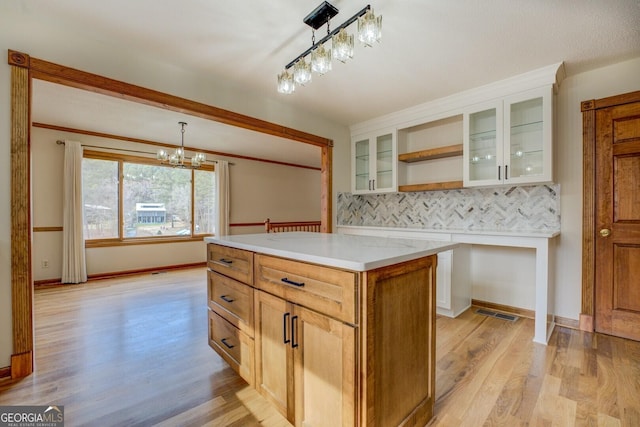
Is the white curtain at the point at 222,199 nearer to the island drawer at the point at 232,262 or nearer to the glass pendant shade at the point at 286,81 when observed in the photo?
the island drawer at the point at 232,262

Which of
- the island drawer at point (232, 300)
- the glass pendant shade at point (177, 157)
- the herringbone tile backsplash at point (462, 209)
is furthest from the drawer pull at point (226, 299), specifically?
the glass pendant shade at point (177, 157)

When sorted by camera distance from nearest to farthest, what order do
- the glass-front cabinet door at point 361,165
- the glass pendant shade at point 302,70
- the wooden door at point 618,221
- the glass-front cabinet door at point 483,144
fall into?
1. the glass pendant shade at point 302,70
2. the wooden door at point 618,221
3. the glass-front cabinet door at point 483,144
4. the glass-front cabinet door at point 361,165

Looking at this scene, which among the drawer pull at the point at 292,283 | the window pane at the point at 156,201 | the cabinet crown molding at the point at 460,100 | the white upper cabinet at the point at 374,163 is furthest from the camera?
the window pane at the point at 156,201

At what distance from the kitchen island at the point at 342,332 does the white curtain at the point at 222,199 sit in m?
4.46

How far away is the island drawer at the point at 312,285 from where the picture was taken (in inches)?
45.0

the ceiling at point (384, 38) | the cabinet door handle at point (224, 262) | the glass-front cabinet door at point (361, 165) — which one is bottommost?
the cabinet door handle at point (224, 262)

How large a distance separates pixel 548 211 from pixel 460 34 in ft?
6.48

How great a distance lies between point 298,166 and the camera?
7562 millimetres

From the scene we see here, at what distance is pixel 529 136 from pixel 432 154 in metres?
0.94

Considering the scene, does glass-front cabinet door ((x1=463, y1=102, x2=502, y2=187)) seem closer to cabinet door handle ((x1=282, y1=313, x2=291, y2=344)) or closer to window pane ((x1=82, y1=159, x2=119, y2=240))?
cabinet door handle ((x1=282, y1=313, x2=291, y2=344))

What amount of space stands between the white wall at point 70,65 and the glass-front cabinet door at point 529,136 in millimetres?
2657

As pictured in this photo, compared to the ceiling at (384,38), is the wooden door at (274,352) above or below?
below

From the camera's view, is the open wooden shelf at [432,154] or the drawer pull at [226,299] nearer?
the drawer pull at [226,299]

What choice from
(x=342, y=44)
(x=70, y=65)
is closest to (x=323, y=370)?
(x=342, y=44)
